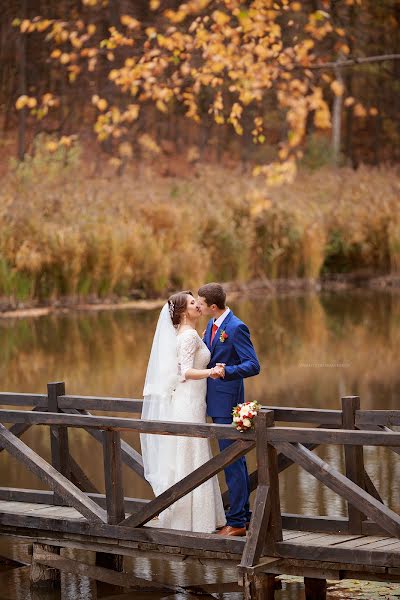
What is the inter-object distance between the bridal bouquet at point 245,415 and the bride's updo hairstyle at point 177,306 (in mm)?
1014

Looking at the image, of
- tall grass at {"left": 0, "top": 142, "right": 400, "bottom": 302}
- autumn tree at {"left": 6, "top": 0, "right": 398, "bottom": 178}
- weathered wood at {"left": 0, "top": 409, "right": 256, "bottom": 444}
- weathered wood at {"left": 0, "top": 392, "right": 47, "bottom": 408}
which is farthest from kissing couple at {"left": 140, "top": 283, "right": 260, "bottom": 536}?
tall grass at {"left": 0, "top": 142, "right": 400, "bottom": 302}

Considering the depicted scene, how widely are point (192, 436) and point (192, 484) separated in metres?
0.26

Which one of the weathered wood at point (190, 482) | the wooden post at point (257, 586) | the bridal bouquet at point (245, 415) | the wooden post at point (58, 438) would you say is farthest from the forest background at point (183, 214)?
the wooden post at point (257, 586)

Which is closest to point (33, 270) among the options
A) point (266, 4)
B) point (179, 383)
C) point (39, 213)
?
point (39, 213)

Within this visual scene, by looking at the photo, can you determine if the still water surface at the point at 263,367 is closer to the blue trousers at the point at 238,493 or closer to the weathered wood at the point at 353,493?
the blue trousers at the point at 238,493

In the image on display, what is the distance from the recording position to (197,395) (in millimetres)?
8109

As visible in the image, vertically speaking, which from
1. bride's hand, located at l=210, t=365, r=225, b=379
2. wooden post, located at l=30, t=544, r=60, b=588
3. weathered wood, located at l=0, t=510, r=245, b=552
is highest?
bride's hand, located at l=210, t=365, r=225, b=379

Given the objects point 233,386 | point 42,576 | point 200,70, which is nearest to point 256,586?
point 233,386

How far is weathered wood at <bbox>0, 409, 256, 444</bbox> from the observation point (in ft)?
24.6

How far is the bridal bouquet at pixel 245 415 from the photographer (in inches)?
288

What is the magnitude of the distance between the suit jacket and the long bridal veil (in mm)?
232

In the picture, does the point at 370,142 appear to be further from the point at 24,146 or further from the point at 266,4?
the point at 266,4

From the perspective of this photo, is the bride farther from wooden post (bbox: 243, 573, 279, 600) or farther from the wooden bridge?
wooden post (bbox: 243, 573, 279, 600)

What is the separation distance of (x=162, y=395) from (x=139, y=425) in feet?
1.18
